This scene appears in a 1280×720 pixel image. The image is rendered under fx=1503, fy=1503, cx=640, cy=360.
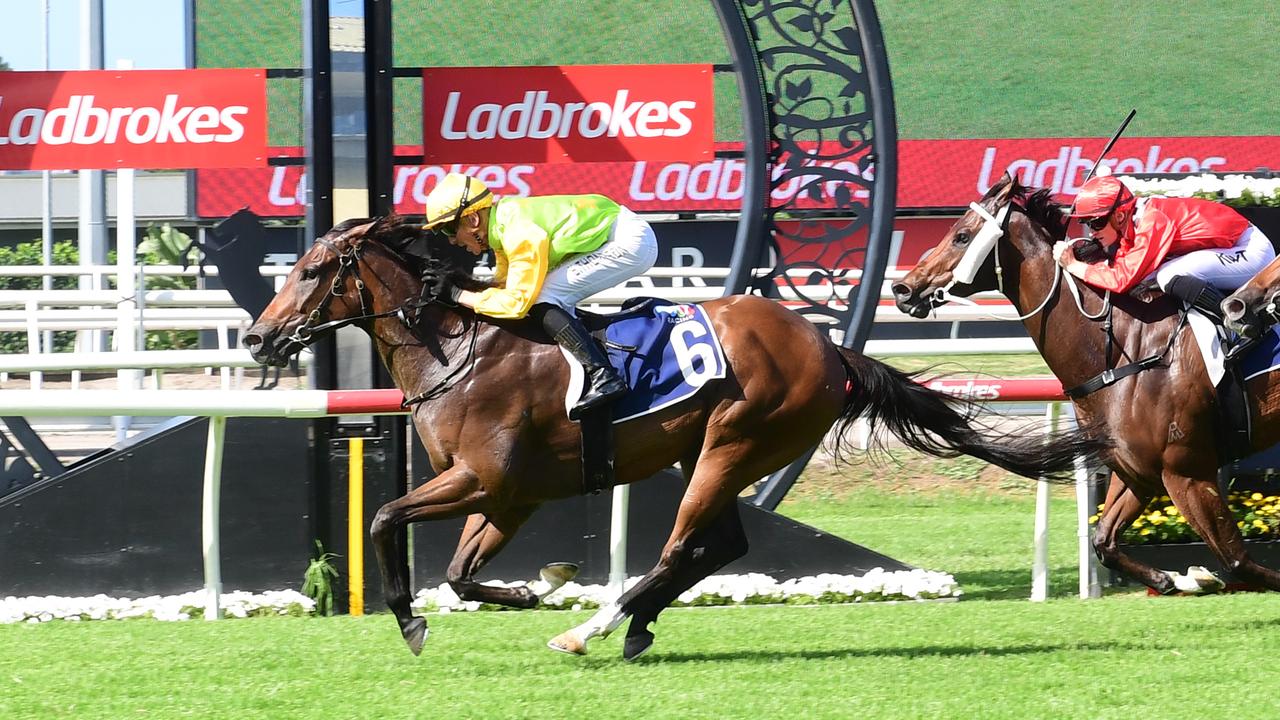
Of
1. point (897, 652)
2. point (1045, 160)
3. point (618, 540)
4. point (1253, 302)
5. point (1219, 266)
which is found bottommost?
point (897, 652)

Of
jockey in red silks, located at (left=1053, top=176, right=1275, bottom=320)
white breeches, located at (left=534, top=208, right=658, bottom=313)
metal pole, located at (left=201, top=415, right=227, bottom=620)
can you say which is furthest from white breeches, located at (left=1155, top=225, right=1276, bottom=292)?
metal pole, located at (left=201, top=415, right=227, bottom=620)

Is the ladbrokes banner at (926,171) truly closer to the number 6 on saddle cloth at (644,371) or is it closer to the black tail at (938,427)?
the black tail at (938,427)

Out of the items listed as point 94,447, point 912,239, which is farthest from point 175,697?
point 912,239

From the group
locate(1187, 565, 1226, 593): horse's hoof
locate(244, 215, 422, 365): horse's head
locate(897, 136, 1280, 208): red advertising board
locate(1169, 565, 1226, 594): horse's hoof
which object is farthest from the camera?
locate(897, 136, 1280, 208): red advertising board

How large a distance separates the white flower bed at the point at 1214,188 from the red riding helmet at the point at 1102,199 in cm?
99

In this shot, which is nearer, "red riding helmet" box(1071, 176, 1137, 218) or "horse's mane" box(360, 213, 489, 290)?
"horse's mane" box(360, 213, 489, 290)

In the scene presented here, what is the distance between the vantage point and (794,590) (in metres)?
5.37

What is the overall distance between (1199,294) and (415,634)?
100 inches

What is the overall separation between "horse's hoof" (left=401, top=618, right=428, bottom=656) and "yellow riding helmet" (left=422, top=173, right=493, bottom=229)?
3.58ft

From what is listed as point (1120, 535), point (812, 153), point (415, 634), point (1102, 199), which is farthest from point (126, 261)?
point (1120, 535)

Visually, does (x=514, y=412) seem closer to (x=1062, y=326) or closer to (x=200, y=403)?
(x=200, y=403)

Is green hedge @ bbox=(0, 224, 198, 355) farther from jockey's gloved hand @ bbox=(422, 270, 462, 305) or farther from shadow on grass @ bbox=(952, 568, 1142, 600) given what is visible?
shadow on grass @ bbox=(952, 568, 1142, 600)

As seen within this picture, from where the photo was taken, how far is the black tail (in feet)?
14.7

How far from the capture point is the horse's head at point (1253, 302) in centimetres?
411
